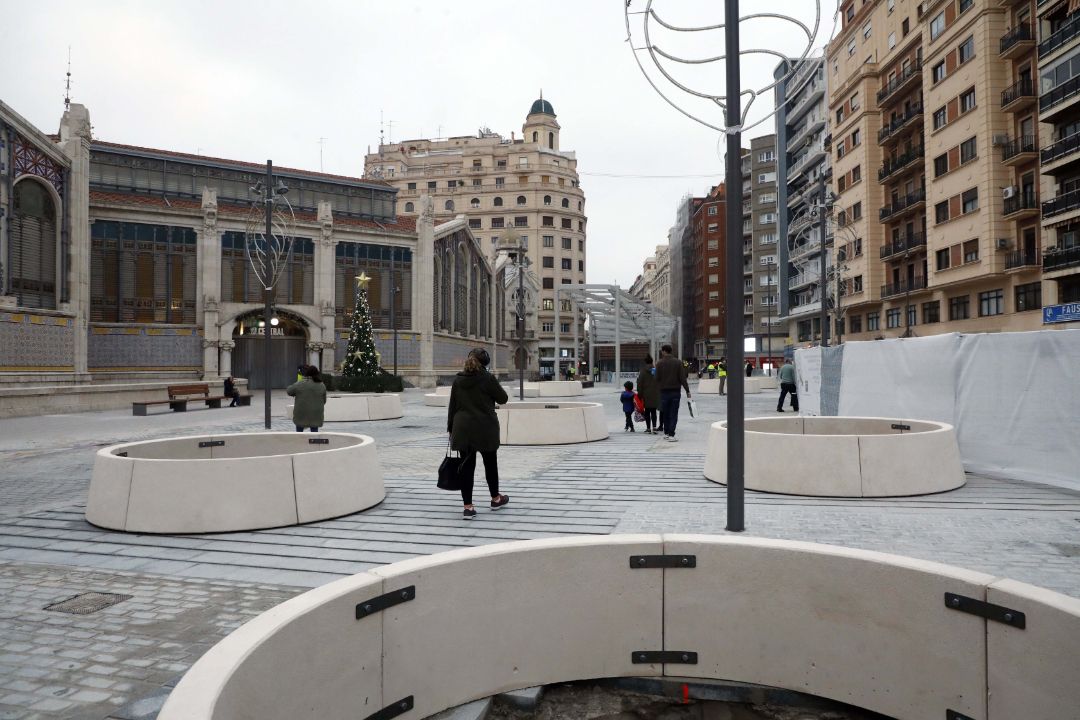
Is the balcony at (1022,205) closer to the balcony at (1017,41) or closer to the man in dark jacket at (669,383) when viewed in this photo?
the balcony at (1017,41)

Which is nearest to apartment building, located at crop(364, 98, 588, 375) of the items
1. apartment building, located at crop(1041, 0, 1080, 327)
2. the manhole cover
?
apartment building, located at crop(1041, 0, 1080, 327)

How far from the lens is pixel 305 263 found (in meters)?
43.6

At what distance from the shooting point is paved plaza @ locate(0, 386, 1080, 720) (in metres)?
3.54

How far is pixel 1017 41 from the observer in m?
32.9

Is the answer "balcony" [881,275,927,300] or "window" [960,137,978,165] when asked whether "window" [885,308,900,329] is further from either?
"window" [960,137,978,165]

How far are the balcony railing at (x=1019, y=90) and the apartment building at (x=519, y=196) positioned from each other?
2218 inches

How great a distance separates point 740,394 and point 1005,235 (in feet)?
119

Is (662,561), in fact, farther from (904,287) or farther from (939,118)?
(904,287)

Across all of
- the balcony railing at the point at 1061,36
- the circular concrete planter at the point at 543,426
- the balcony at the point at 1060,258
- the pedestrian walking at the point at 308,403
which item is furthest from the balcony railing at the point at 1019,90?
the pedestrian walking at the point at 308,403

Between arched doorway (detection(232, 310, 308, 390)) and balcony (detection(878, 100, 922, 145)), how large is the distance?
126 feet

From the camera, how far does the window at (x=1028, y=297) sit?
3278 cm

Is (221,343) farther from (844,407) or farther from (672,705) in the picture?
(672,705)

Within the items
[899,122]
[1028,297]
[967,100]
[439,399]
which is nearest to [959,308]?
[1028,297]

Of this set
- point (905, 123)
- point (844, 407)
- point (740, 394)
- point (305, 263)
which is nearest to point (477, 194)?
point (305, 263)
